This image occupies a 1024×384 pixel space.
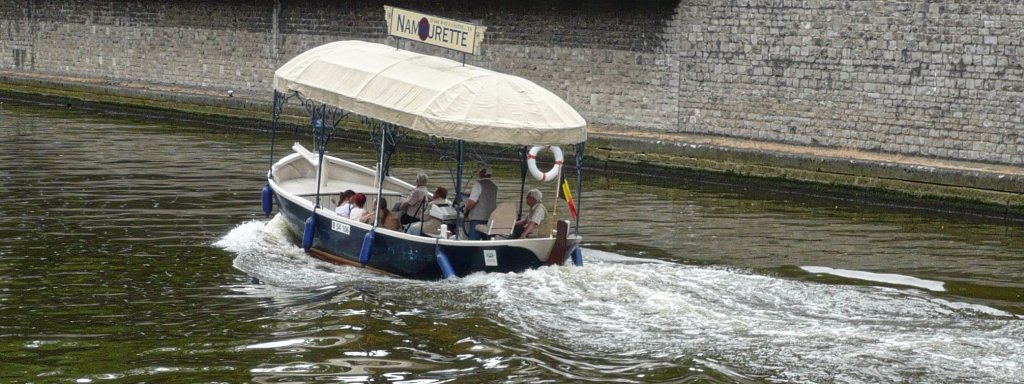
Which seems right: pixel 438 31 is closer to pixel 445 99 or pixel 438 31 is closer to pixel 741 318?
pixel 445 99

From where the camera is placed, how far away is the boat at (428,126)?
13234mm

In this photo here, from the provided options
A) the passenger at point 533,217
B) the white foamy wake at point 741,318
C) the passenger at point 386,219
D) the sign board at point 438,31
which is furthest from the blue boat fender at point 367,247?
the sign board at point 438,31

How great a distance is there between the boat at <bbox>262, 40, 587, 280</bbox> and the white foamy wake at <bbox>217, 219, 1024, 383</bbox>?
21cm

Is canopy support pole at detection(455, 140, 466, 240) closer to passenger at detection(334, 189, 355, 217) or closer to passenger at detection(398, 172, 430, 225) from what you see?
passenger at detection(398, 172, 430, 225)

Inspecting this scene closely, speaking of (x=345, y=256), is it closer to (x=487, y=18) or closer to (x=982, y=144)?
(x=982, y=144)

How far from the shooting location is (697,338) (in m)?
11.2

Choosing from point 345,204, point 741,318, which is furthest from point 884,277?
point 345,204

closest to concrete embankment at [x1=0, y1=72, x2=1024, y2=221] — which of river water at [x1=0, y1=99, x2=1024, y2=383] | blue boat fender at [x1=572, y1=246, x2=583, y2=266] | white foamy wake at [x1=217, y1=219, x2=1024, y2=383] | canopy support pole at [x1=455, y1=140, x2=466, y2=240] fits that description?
river water at [x1=0, y1=99, x2=1024, y2=383]

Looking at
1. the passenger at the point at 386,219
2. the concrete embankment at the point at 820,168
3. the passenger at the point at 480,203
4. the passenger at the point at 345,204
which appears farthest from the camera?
the concrete embankment at the point at 820,168

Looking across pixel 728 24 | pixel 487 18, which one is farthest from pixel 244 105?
pixel 728 24

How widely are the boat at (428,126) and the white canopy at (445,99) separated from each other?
0.01m

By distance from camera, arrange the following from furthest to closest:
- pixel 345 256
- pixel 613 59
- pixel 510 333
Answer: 1. pixel 613 59
2. pixel 345 256
3. pixel 510 333

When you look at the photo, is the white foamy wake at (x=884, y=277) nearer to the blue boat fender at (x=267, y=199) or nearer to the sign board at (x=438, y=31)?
the sign board at (x=438, y=31)

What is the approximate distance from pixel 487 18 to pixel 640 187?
7616 mm
